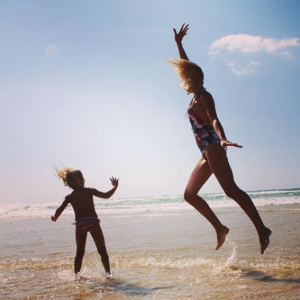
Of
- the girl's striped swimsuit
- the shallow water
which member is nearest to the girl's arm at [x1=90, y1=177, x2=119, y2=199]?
the girl's striped swimsuit

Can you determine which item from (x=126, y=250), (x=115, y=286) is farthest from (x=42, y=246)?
(x=115, y=286)

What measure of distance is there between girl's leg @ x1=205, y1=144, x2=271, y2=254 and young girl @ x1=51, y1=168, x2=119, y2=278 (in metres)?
1.51

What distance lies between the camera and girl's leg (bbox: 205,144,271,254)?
3303 mm

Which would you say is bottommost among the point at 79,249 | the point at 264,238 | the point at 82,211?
the point at 79,249

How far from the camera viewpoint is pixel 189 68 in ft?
12.5

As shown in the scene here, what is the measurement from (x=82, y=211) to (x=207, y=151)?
1.87 meters

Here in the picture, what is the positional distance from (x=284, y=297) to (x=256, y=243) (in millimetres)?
2933

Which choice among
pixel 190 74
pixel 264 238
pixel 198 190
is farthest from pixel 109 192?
pixel 264 238

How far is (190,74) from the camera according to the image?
12.5 ft

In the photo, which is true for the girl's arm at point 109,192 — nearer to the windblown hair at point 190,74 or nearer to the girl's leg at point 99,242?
the girl's leg at point 99,242

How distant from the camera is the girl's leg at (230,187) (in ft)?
10.8

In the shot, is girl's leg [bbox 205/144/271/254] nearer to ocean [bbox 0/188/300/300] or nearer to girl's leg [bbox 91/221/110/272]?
ocean [bbox 0/188/300/300]

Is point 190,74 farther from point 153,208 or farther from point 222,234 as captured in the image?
point 153,208

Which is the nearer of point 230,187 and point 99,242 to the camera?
point 230,187
